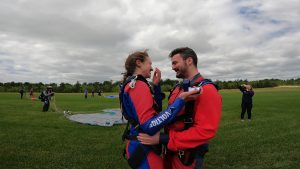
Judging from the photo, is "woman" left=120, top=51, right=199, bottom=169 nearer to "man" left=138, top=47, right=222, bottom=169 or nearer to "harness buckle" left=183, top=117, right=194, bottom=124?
"man" left=138, top=47, right=222, bottom=169

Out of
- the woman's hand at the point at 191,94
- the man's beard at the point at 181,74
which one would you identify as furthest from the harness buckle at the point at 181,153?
the man's beard at the point at 181,74

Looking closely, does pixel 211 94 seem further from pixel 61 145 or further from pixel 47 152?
pixel 61 145

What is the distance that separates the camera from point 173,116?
295cm

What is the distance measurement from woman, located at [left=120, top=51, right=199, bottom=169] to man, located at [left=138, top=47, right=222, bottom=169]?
0.16 meters

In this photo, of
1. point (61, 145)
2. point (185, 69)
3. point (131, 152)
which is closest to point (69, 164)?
point (61, 145)

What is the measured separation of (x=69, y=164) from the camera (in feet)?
27.7

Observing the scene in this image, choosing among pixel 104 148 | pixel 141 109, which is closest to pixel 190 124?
pixel 141 109

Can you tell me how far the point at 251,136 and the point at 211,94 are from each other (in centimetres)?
1056

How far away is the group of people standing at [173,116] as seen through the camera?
303cm

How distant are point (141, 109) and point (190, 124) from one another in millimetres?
577

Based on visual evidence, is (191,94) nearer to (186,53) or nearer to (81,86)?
(186,53)

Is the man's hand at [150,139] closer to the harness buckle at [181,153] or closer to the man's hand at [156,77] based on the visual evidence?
the harness buckle at [181,153]

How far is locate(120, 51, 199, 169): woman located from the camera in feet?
9.71

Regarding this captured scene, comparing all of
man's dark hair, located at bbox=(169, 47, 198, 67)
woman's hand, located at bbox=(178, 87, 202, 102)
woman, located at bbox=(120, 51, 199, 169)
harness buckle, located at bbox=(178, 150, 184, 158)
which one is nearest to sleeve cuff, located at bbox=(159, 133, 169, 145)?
woman, located at bbox=(120, 51, 199, 169)
